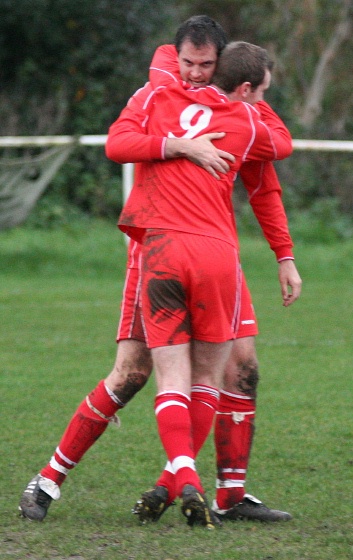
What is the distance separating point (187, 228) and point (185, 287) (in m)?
0.22

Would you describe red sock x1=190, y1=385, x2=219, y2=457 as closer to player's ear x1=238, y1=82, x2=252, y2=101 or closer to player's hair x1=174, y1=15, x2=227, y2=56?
→ player's ear x1=238, y1=82, x2=252, y2=101

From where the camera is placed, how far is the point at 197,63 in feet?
14.1

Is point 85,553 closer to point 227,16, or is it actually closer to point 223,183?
point 223,183

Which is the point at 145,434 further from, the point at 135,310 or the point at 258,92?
the point at 258,92

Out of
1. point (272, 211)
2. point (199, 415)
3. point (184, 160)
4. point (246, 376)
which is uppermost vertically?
point (184, 160)

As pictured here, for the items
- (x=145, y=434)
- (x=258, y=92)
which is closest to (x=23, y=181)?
(x=145, y=434)

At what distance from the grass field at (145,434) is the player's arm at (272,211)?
38.5 inches

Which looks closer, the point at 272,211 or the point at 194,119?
the point at 194,119

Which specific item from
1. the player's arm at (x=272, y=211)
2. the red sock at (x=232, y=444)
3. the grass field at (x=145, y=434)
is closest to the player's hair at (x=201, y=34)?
the player's arm at (x=272, y=211)

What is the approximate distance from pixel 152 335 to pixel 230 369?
0.49m

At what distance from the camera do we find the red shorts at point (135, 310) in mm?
4469

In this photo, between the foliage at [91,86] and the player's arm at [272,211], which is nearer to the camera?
the player's arm at [272,211]

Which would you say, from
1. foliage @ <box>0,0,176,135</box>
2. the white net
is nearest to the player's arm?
the white net

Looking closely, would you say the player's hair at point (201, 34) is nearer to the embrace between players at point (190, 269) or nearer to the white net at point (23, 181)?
the embrace between players at point (190, 269)
